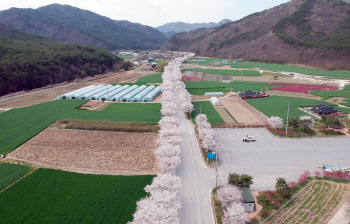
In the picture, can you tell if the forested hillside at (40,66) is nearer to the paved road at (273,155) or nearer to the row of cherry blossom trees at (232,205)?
the paved road at (273,155)

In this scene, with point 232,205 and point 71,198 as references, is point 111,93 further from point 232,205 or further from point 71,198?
point 232,205

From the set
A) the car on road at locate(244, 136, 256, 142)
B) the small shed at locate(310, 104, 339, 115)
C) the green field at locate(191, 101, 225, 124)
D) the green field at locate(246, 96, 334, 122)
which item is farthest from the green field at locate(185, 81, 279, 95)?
the car on road at locate(244, 136, 256, 142)

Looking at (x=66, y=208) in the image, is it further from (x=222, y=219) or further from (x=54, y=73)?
(x=54, y=73)

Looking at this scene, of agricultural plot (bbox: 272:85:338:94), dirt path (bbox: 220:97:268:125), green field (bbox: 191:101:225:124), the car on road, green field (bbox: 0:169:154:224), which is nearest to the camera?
green field (bbox: 0:169:154:224)

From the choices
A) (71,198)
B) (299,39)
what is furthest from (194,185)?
(299,39)

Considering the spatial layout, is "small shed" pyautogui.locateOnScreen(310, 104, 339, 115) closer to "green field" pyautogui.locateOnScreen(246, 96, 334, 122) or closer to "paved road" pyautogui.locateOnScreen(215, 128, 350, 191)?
"green field" pyautogui.locateOnScreen(246, 96, 334, 122)

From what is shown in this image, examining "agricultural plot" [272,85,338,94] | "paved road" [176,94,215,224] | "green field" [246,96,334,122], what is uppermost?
"agricultural plot" [272,85,338,94]
